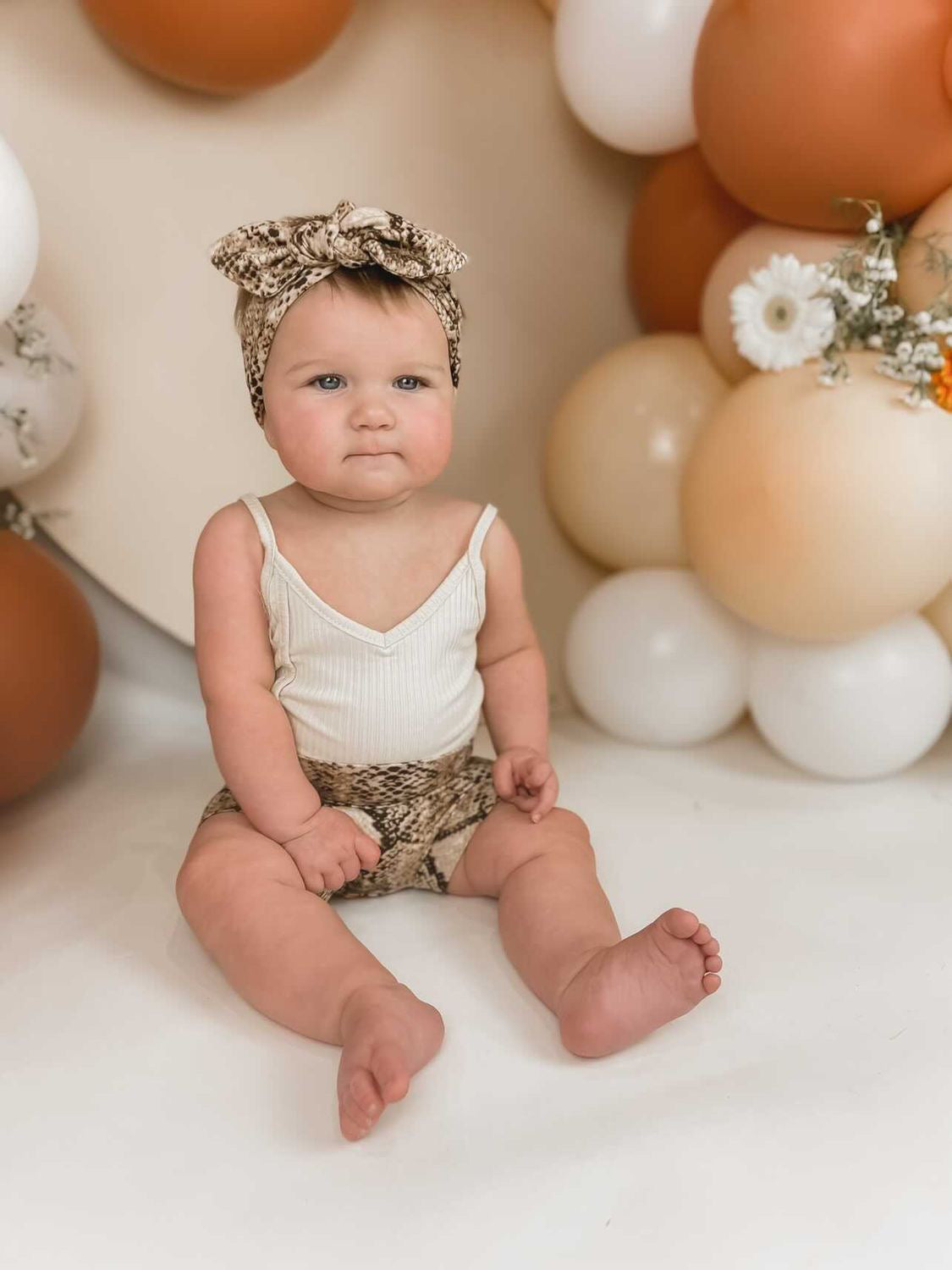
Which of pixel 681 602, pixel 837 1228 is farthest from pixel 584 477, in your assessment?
pixel 837 1228

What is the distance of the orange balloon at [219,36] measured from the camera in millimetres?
1268

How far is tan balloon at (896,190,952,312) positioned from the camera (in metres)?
1.21

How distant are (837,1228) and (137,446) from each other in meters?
1.07

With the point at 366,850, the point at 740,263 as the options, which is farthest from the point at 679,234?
the point at 366,850

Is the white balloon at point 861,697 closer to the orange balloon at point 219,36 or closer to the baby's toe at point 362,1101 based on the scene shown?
the baby's toe at point 362,1101

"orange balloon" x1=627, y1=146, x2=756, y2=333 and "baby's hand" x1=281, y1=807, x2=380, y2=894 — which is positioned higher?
"orange balloon" x1=627, y1=146, x2=756, y2=333

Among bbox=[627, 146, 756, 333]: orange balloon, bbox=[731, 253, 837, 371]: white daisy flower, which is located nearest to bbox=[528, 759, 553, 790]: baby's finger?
bbox=[731, 253, 837, 371]: white daisy flower

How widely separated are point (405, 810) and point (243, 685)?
0.18 m

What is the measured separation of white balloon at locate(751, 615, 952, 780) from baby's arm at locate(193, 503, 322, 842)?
1.77ft

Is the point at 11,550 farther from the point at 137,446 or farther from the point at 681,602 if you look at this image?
the point at 681,602

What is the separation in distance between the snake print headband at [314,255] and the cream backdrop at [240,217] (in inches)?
17.2

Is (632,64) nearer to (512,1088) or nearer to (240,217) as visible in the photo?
(240,217)

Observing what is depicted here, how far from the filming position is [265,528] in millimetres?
1101

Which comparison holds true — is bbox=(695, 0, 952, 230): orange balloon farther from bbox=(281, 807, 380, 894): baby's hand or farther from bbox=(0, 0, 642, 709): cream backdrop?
bbox=(281, 807, 380, 894): baby's hand
